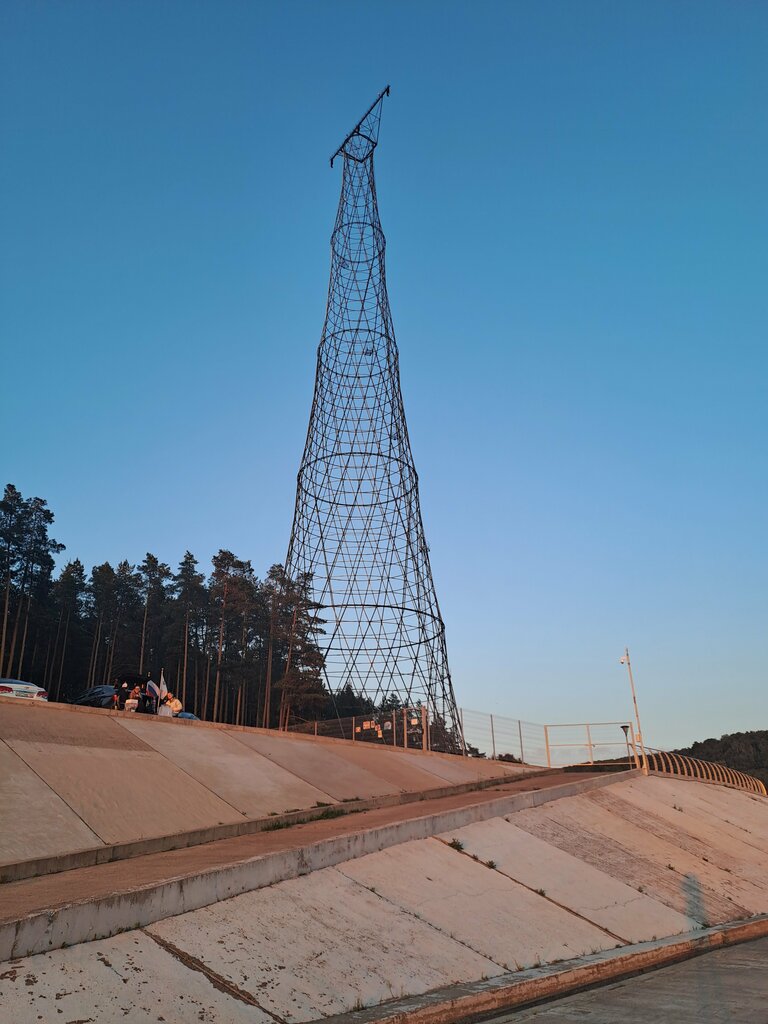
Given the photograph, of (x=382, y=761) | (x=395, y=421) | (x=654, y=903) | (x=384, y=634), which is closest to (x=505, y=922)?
(x=654, y=903)

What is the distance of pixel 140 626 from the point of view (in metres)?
63.5

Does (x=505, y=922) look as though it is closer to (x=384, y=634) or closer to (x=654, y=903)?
(x=654, y=903)

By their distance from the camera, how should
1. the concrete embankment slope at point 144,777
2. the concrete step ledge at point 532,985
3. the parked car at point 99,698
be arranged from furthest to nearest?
the parked car at point 99,698
the concrete embankment slope at point 144,777
the concrete step ledge at point 532,985

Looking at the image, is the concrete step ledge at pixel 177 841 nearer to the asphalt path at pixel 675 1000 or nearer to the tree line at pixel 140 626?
the asphalt path at pixel 675 1000

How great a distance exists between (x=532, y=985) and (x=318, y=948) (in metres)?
1.95

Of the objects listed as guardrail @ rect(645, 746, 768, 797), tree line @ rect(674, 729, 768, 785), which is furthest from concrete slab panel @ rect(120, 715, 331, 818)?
tree line @ rect(674, 729, 768, 785)

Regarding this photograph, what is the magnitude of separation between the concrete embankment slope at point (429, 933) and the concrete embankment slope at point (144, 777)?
2032 mm

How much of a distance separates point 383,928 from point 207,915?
1.82 metres

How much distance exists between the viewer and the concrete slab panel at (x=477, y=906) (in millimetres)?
8156

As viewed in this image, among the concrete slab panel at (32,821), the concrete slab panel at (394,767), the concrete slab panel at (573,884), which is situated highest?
the concrete slab panel at (394,767)

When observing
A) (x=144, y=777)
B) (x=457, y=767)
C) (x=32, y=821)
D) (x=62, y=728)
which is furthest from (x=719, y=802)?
(x=32, y=821)

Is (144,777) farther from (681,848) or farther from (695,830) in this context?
(695,830)

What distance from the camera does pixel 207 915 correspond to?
6.75m

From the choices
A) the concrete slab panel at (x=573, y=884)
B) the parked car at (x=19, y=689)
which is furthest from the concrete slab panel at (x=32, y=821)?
the parked car at (x=19, y=689)
